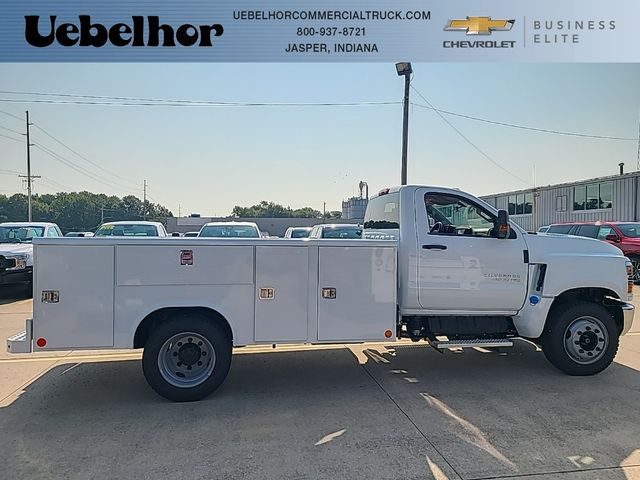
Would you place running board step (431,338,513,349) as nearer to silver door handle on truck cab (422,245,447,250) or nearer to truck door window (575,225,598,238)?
silver door handle on truck cab (422,245,447,250)

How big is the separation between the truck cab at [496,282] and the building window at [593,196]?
23.0 meters

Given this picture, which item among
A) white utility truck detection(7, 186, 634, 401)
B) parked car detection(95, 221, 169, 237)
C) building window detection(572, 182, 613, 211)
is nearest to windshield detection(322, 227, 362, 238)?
A: parked car detection(95, 221, 169, 237)

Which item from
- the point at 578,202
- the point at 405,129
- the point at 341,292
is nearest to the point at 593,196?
the point at 578,202

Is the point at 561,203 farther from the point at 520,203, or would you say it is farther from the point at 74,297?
the point at 74,297

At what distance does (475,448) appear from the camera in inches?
152

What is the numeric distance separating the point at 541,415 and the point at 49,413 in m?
4.78

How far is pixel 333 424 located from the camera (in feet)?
14.2

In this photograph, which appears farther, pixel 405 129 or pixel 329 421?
pixel 405 129

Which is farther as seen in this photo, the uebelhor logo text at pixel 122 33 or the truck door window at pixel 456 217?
the uebelhor logo text at pixel 122 33

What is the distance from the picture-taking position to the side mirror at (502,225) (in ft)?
18.0

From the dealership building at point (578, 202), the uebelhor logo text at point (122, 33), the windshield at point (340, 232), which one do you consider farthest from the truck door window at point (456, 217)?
the dealership building at point (578, 202)

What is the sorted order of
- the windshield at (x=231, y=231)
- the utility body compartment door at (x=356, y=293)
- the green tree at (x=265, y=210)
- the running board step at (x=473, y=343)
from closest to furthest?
1. the utility body compartment door at (x=356, y=293)
2. the running board step at (x=473, y=343)
3. the windshield at (x=231, y=231)
4. the green tree at (x=265, y=210)

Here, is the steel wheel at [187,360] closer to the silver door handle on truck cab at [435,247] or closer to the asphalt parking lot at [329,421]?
the asphalt parking lot at [329,421]

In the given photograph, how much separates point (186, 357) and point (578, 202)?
2875cm
